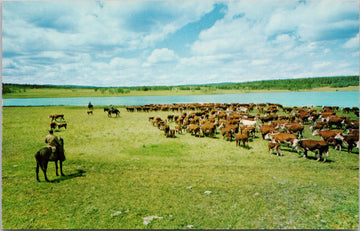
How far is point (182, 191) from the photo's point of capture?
21.9 ft

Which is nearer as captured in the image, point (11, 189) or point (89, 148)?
point (11, 189)

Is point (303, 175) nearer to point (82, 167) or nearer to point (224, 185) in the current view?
point (224, 185)

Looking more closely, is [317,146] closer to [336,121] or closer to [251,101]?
[336,121]

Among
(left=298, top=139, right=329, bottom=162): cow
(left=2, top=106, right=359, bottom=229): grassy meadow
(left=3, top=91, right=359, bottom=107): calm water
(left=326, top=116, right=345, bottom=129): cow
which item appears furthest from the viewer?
(left=3, top=91, right=359, bottom=107): calm water

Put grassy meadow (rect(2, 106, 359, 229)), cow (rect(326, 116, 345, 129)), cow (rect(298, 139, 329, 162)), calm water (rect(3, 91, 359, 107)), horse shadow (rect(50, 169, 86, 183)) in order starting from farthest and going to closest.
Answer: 1. calm water (rect(3, 91, 359, 107))
2. cow (rect(326, 116, 345, 129))
3. cow (rect(298, 139, 329, 162))
4. horse shadow (rect(50, 169, 86, 183))
5. grassy meadow (rect(2, 106, 359, 229))

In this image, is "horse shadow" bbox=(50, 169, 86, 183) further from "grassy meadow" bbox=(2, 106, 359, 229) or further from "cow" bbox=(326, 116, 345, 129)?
"cow" bbox=(326, 116, 345, 129)

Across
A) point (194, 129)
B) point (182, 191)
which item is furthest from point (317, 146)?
point (194, 129)

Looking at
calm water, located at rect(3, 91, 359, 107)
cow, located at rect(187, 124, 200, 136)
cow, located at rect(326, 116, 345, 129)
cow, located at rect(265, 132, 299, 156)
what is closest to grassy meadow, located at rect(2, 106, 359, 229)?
cow, located at rect(265, 132, 299, 156)

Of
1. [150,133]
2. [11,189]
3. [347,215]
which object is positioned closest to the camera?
[347,215]

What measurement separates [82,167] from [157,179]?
404 cm

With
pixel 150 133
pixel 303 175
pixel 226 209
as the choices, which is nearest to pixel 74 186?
pixel 226 209

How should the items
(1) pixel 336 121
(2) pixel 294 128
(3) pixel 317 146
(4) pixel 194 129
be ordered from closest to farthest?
(3) pixel 317 146 < (2) pixel 294 128 < (4) pixel 194 129 < (1) pixel 336 121

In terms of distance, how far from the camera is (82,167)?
9.19 m

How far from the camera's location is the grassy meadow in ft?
16.7
